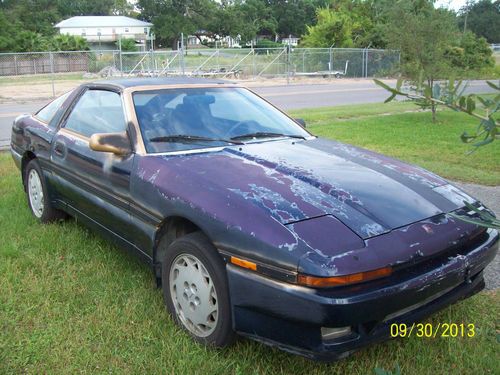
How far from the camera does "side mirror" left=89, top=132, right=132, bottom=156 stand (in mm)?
3508

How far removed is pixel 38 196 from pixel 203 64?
26852 mm

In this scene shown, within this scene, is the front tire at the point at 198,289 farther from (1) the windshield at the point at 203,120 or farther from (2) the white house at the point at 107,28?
(2) the white house at the point at 107,28

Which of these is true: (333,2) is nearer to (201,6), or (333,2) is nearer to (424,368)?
(201,6)

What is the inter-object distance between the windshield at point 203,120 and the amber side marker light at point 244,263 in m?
1.20

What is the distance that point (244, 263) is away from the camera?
8.49ft

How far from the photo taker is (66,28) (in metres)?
78.1

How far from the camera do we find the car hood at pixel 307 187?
8.91ft

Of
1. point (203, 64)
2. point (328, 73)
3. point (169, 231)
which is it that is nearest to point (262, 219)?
point (169, 231)

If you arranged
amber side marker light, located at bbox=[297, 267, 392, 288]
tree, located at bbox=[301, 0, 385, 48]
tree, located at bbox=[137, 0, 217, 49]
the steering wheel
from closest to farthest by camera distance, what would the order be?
amber side marker light, located at bbox=[297, 267, 392, 288] → the steering wheel → tree, located at bbox=[301, 0, 385, 48] → tree, located at bbox=[137, 0, 217, 49]

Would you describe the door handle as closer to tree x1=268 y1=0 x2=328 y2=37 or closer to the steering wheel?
the steering wheel

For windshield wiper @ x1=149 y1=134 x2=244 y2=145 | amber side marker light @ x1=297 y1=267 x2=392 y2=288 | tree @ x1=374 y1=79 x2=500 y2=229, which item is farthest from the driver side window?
tree @ x1=374 y1=79 x2=500 y2=229

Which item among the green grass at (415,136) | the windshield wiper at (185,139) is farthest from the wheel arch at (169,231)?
the green grass at (415,136)

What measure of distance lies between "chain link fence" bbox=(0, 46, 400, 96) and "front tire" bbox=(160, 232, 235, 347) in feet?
→ 80.8

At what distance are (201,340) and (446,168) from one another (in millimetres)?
5431
